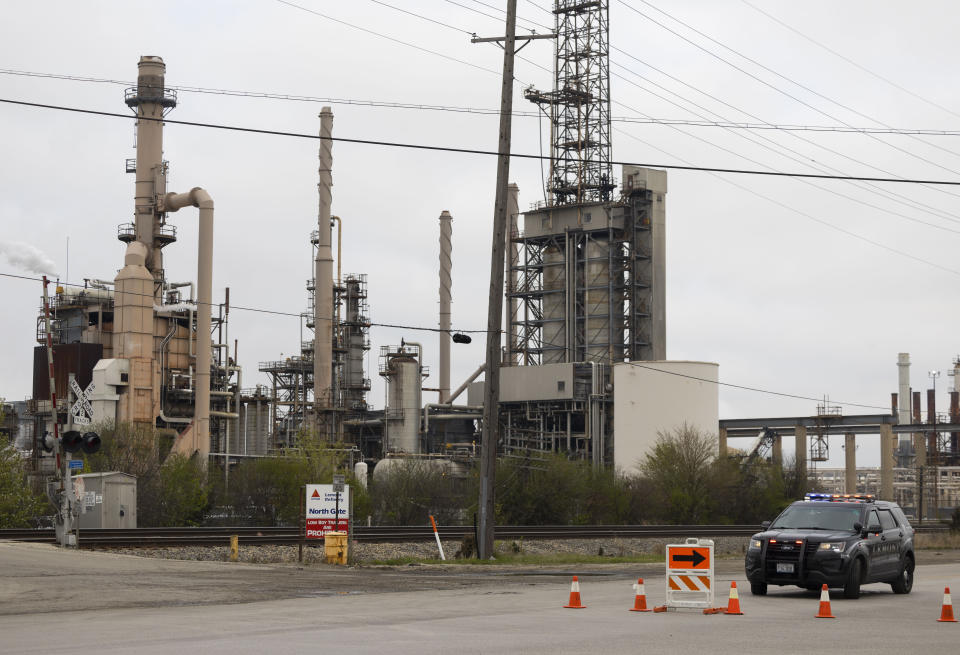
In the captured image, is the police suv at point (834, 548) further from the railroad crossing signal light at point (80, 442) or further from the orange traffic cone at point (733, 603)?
the railroad crossing signal light at point (80, 442)

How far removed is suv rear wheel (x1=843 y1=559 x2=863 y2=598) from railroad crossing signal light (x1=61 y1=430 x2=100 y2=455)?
718 inches

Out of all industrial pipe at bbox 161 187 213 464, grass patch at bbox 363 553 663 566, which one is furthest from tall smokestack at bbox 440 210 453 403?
grass patch at bbox 363 553 663 566

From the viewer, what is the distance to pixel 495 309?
3250 cm

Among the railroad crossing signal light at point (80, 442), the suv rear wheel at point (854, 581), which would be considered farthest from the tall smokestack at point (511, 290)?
the suv rear wheel at point (854, 581)

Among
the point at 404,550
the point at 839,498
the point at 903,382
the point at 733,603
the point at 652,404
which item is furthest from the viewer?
the point at 903,382

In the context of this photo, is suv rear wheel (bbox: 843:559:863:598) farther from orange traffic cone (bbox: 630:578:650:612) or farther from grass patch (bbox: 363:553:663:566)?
grass patch (bbox: 363:553:663:566)

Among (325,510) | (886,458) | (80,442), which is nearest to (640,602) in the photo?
(325,510)

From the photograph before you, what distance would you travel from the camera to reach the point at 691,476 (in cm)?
6475

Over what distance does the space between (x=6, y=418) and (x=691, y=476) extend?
4499 cm

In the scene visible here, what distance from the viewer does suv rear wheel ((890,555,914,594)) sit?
869 inches

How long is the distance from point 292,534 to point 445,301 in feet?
168

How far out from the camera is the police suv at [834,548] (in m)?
20.4

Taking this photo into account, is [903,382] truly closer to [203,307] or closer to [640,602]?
[203,307]

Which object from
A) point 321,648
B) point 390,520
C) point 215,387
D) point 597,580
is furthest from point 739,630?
point 215,387
